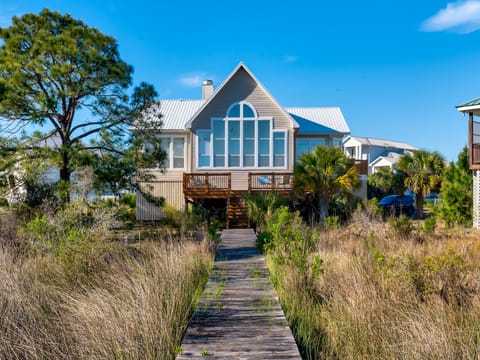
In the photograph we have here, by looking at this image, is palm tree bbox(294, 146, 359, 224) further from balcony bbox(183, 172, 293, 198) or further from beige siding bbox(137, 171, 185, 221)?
beige siding bbox(137, 171, 185, 221)

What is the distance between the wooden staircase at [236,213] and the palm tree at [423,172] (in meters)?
11.5

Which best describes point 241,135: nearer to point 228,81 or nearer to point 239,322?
Result: point 228,81

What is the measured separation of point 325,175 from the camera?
52.3 ft

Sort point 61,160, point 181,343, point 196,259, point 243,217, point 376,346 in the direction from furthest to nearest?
point 243,217, point 61,160, point 196,259, point 376,346, point 181,343

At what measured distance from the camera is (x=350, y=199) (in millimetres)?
18344

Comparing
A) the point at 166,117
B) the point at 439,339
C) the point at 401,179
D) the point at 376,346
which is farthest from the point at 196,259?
the point at 401,179

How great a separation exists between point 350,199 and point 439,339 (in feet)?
47.8

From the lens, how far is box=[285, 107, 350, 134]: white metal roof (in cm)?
2145

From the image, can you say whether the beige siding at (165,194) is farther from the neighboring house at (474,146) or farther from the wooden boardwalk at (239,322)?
the neighboring house at (474,146)

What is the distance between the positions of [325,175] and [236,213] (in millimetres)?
4804

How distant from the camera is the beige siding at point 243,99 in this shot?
19.0m

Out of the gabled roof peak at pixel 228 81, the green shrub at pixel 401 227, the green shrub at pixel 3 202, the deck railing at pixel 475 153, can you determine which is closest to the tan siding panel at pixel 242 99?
the gabled roof peak at pixel 228 81

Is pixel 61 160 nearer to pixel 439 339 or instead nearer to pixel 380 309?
pixel 380 309

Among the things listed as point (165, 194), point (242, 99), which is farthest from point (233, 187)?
point (242, 99)
